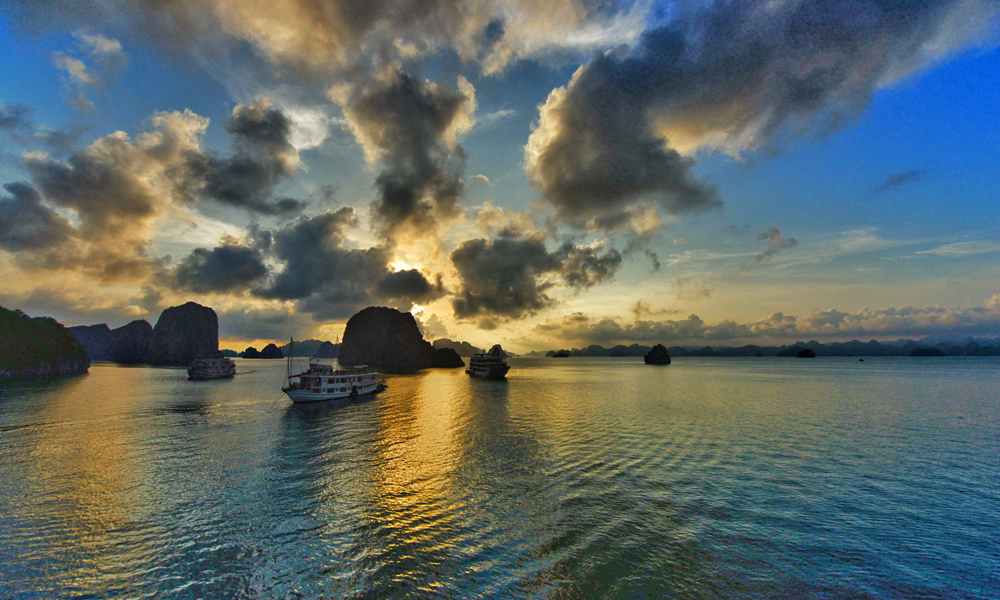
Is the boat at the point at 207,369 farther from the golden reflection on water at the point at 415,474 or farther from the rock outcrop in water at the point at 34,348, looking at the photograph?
the golden reflection on water at the point at 415,474

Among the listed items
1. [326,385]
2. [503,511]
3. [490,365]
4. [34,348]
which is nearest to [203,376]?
[34,348]

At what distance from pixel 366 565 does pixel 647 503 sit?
1762 centimetres

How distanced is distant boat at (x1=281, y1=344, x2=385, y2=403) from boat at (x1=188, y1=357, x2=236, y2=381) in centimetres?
7498

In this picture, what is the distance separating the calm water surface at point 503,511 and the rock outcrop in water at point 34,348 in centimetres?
11148

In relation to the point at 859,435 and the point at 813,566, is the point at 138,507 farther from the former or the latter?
the point at 859,435

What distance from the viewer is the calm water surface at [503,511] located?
49.9 feet

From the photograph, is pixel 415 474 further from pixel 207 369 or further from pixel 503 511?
pixel 207 369

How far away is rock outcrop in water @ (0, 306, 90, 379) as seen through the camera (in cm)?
10975

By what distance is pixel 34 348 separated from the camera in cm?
11819

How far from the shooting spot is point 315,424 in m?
49.1

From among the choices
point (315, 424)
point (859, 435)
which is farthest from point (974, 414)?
point (315, 424)

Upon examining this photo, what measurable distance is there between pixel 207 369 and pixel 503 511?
153 m

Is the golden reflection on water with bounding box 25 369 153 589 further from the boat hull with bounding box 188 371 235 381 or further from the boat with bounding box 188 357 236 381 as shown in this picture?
the boat with bounding box 188 357 236 381

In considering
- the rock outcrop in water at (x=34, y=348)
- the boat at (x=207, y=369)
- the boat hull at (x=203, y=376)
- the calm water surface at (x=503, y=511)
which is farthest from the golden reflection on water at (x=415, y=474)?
the rock outcrop in water at (x=34, y=348)
